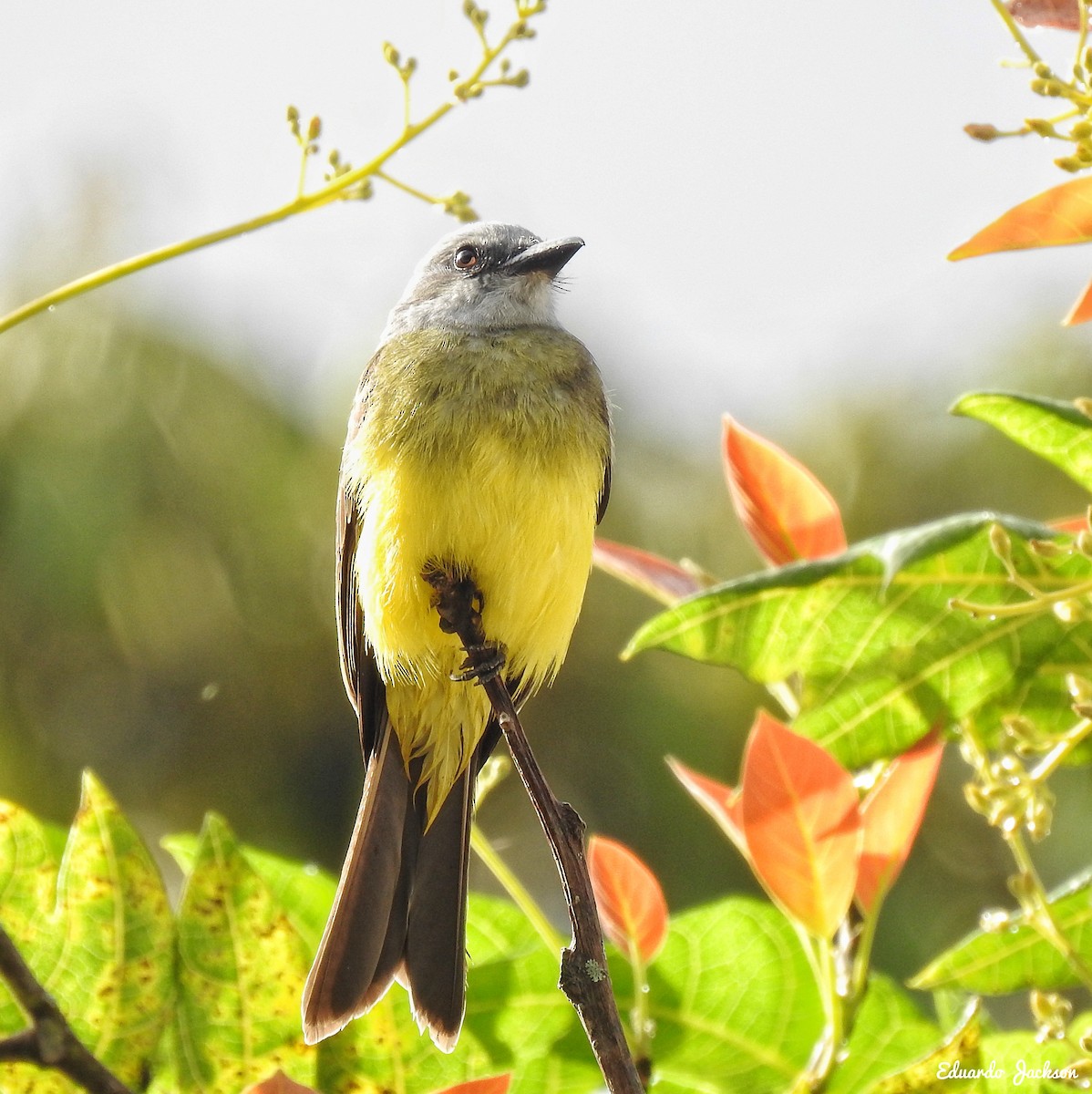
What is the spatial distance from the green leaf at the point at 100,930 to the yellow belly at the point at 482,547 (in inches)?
39.0

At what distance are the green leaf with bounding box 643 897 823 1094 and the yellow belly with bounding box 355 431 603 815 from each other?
890mm

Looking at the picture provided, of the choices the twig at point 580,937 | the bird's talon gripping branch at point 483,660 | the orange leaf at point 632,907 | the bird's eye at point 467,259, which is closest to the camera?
the twig at point 580,937

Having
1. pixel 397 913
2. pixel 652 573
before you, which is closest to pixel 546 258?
pixel 652 573

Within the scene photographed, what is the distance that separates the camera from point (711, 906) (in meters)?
1.75

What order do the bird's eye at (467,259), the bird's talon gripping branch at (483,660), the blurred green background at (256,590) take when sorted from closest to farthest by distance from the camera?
the bird's talon gripping branch at (483,660), the bird's eye at (467,259), the blurred green background at (256,590)

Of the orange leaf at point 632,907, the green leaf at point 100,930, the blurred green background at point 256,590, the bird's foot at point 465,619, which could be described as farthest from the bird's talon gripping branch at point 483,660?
the blurred green background at point 256,590

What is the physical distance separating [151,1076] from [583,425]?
1.55 meters

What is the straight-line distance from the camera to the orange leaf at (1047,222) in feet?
4.92

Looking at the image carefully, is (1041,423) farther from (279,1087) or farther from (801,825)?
(279,1087)

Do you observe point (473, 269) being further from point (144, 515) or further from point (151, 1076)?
point (144, 515)

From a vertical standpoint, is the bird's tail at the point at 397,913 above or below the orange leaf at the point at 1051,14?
below

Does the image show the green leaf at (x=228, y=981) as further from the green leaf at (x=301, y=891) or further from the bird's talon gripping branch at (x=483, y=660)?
the bird's talon gripping branch at (x=483, y=660)

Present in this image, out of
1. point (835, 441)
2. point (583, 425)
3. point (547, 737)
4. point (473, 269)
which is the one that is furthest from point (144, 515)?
point (583, 425)

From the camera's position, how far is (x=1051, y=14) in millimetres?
1629
